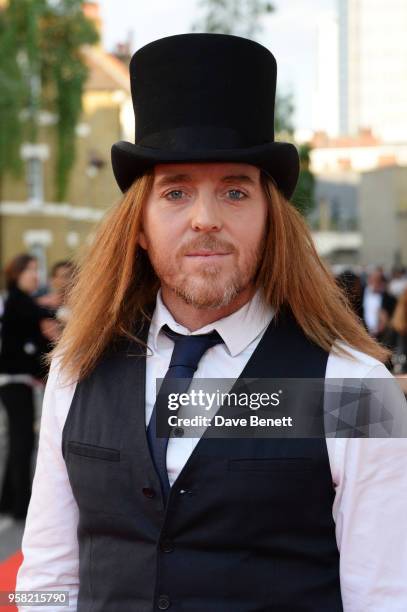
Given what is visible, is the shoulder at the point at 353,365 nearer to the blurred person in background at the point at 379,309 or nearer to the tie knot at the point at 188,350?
the tie knot at the point at 188,350

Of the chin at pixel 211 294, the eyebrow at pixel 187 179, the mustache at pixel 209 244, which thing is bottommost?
the chin at pixel 211 294

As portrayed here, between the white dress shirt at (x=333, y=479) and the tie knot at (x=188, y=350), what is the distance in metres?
0.01

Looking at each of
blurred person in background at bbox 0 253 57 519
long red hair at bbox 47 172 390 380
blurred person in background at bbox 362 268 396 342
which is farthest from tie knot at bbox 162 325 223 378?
blurred person in background at bbox 362 268 396 342

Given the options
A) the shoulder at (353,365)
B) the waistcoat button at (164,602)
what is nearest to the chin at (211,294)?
the shoulder at (353,365)

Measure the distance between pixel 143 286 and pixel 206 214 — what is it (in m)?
0.38

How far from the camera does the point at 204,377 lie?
5.90 feet

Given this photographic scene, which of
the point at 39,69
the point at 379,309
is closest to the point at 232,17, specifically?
→ the point at 379,309

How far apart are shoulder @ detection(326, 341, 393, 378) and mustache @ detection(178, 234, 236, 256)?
0.91ft

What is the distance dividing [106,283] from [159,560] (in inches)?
24.0

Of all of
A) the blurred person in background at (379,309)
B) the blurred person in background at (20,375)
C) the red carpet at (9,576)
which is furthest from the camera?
the blurred person in background at (379,309)

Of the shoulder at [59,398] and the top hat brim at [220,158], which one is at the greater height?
the top hat brim at [220,158]

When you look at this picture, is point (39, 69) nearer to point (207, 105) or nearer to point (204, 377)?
point (207, 105)

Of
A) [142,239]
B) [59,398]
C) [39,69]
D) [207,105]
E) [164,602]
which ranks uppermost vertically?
[39,69]

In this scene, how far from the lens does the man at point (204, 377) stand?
5.40ft
